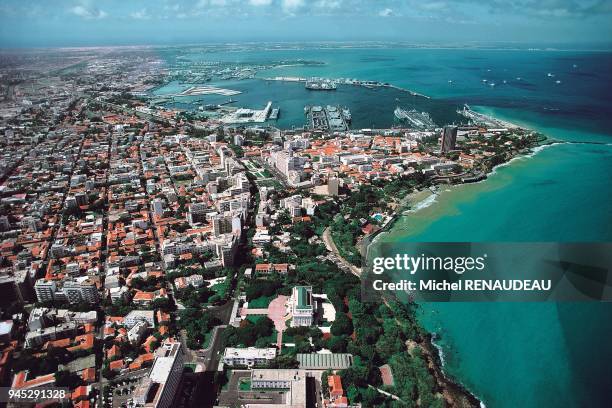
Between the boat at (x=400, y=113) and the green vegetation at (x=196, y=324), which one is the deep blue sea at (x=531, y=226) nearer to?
the boat at (x=400, y=113)

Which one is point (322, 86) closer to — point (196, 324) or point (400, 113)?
point (400, 113)

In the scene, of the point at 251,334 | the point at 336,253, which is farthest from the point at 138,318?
the point at 336,253

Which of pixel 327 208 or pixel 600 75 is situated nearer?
pixel 327 208

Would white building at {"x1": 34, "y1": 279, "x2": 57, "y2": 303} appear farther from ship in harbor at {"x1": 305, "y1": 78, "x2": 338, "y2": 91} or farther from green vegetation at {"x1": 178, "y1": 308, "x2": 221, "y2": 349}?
ship in harbor at {"x1": 305, "y1": 78, "x2": 338, "y2": 91}

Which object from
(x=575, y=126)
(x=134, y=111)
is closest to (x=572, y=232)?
(x=575, y=126)

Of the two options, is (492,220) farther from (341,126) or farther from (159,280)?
(341,126)
